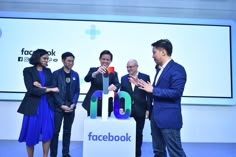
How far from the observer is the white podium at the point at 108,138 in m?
2.04

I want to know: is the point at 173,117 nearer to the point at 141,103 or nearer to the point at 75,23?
the point at 141,103

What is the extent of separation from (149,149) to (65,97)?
1584mm

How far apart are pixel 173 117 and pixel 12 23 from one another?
3195mm

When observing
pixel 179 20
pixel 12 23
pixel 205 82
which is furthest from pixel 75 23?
pixel 205 82

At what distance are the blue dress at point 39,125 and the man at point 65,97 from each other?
20cm

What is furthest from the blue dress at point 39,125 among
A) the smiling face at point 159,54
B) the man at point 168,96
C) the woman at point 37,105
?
the smiling face at point 159,54

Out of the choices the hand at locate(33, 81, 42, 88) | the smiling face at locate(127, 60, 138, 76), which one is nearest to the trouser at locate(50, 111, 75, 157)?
the hand at locate(33, 81, 42, 88)

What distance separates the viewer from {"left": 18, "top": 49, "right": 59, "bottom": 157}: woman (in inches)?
96.3

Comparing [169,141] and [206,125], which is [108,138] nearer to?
[169,141]

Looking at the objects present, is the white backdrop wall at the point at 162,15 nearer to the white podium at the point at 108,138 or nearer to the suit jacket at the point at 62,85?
the suit jacket at the point at 62,85

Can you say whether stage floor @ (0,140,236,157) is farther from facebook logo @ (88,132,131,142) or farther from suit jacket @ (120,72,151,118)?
facebook logo @ (88,132,131,142)

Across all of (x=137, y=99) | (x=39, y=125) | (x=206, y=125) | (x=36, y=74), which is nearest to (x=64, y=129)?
(x=39, y=125)

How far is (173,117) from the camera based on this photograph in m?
1.93

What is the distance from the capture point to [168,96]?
189cm
